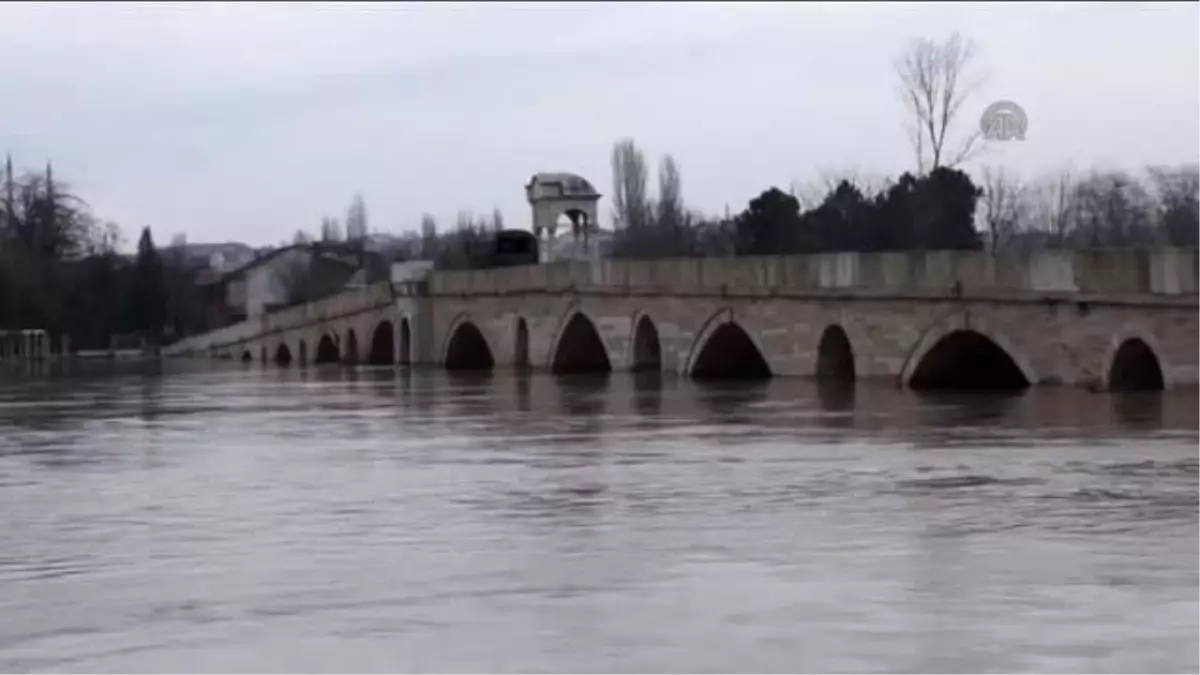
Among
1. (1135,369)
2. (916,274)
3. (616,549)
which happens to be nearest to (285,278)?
(916,274)

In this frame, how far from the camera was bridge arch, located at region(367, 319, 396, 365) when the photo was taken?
52.1 meters

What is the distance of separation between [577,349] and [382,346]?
46.6 ft

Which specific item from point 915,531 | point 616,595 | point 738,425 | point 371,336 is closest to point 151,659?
point 616,595

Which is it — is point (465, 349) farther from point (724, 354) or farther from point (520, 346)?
point (724, 354)

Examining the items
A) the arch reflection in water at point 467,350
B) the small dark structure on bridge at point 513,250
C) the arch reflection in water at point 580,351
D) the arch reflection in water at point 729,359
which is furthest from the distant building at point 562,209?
the arch reflection in water at point 729,359

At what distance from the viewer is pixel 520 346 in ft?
139

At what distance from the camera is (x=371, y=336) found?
172ft

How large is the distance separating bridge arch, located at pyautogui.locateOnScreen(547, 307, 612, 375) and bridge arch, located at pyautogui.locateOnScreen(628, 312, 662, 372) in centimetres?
235

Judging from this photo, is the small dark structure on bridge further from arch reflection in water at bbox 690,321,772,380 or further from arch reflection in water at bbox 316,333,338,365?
arch reflection in water at bbox 690,321,772,380

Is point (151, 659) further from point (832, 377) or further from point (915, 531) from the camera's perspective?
point (832, 377)

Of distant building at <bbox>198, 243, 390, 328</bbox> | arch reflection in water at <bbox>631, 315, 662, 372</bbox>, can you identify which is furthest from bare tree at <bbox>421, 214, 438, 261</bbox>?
arch reflection in water at <bbox>631, 315, 662, 372</bbox>

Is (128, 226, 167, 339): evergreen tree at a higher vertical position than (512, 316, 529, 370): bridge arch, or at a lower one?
higher

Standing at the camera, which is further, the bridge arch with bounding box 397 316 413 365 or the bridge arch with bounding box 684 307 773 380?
the bridge arch with bounding box 397 316 413 365

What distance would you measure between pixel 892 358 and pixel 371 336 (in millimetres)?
27026
